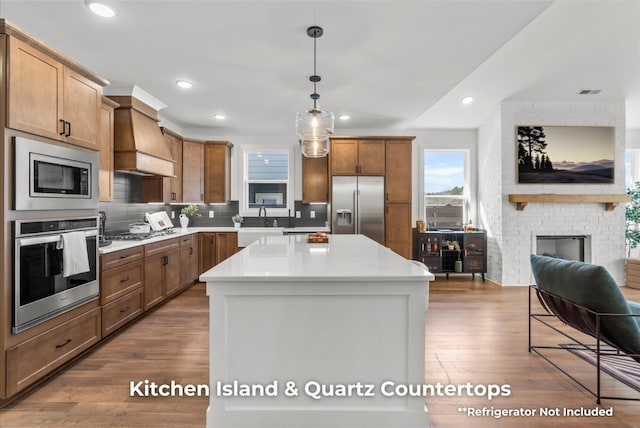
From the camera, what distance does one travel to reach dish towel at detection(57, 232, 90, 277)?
234 centimetres

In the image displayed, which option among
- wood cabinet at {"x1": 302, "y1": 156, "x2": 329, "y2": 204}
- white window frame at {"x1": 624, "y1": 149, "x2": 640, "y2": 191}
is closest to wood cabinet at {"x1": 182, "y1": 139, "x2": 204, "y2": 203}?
wood cabinet at {"x1": 302, "y1": 156, "x2": 329, "y2": 204}

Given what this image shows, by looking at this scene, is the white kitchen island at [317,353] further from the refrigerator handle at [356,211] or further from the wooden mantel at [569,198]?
the wooden mantel at [569,198]

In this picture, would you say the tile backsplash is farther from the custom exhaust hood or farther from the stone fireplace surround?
the stone fireplace surround

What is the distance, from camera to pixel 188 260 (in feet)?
15.7

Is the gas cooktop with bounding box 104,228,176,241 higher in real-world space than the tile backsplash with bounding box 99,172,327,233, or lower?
lower

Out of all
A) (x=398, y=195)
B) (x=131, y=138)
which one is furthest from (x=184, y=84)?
(x=398, y=195)

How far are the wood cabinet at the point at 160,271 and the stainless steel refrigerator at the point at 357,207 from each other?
91.5 inches

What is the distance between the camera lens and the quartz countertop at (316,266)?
1.67 meters

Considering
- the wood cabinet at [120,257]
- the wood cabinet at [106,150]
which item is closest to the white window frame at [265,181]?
the wood cabinet at [120,257]

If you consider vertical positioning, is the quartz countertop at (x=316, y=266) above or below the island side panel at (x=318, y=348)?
above

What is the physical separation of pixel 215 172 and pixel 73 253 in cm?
335

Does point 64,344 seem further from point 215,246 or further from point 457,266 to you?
point 457,266

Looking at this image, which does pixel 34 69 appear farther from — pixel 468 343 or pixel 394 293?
pixel 468 343

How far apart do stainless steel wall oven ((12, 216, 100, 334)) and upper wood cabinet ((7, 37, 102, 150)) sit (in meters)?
0.62
